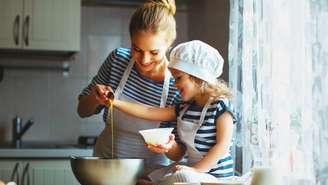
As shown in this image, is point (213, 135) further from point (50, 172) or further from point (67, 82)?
point (67, 82)

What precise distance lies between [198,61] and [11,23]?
169 centimetres

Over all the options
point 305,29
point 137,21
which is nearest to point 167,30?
Answer: point 137,21

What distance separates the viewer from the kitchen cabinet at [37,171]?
→ 8.28 ft

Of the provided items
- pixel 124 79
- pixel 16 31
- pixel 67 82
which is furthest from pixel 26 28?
pixel 124 79

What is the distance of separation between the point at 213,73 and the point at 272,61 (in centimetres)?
39

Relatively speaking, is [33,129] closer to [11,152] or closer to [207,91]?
[11,152]

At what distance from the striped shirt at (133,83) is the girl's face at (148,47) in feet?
0.34

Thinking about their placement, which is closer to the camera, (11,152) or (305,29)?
(305,29)

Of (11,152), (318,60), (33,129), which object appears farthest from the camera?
(33,129)

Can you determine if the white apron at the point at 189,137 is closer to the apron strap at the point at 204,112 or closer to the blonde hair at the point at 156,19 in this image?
the apron strap at the point at 204,112

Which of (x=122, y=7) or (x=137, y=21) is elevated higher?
(x=122, y=7)

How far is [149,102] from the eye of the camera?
157 cm

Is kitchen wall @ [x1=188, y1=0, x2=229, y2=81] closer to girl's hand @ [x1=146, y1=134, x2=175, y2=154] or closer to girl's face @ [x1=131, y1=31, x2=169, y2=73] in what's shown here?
girl's face @ [x1=131, y1=31, x2=169, y2=73]

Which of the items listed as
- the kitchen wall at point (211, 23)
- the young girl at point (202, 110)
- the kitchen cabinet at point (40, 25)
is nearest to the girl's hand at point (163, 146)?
the young girl at point (202, 110)
